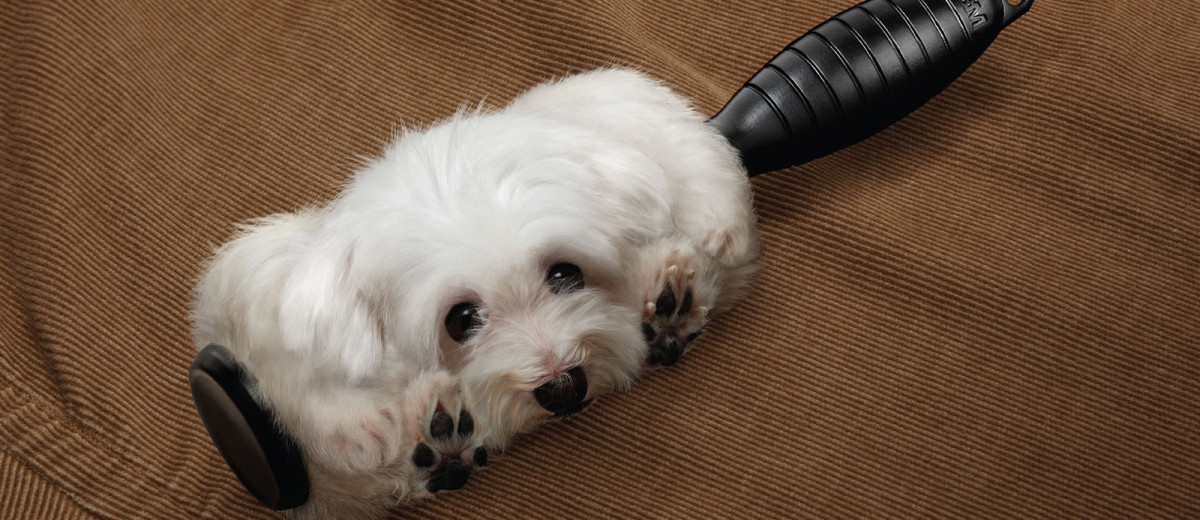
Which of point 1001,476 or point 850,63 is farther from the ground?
point 850,63

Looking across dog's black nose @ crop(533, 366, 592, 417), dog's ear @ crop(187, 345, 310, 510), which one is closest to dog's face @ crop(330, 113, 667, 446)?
dog's black nose @ crop(533, 366, 592, 417)

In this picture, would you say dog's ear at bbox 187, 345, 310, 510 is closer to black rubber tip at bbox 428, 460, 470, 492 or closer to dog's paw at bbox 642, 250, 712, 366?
black rubber tip at bbox 428, 460, 470, 492

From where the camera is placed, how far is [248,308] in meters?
0.91

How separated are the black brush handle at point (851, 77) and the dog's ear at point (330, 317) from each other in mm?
477

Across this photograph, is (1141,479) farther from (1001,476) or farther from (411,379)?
(411,379)

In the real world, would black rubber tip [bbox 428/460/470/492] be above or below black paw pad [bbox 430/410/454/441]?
below

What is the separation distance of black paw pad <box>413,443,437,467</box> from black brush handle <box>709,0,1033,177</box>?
0.50 m


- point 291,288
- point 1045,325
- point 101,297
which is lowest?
point 1045,325

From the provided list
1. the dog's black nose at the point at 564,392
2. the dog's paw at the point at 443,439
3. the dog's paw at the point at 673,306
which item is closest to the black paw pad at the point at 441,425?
the dog's paw at the point at 443,439

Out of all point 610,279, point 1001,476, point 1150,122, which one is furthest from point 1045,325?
point 610,279

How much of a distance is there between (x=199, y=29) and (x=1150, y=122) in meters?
1.37

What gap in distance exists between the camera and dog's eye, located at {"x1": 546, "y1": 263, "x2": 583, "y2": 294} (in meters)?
0.87

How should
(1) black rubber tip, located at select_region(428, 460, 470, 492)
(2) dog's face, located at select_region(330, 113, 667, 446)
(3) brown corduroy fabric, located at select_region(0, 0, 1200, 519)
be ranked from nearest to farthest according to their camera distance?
1. (2) dog's face, located at select_region(330, 113, 667, 446)
2. (1) black rubber tip, located at select_region(428, 460, 470, 492)
3. (3) brown corduroy fabric, located at select_region(0, 0, 1200, 519)

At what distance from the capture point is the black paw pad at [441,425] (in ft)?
2.91
